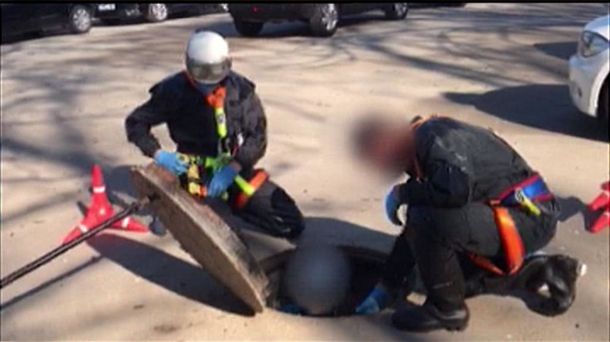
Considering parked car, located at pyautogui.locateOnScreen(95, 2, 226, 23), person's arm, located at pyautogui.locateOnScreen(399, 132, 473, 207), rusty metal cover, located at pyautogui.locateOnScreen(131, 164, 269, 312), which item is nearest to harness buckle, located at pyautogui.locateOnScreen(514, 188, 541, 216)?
person's arm, located at pyautogui.locateOnScreen(399, 132, 473, 207)

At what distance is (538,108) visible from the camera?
815 centimetres

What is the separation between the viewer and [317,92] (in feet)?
29.5

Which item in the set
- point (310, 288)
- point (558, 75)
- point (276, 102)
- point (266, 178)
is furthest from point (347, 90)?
point (310, 288)

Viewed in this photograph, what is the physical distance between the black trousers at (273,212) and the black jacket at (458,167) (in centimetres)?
135

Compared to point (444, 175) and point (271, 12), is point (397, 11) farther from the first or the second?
point (444, 175)

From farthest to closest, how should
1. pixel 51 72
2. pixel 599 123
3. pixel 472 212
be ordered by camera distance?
pixel 51 72 → pixel 599 123 → pixel 472 212

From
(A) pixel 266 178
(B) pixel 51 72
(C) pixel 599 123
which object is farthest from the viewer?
(B) pixel 51 72

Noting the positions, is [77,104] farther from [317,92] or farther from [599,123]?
[599,123]

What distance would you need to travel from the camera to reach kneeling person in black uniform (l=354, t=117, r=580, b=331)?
3.59 metres

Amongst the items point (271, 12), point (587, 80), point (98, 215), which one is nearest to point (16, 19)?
point (271, 12)

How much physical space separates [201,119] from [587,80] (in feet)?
11.5

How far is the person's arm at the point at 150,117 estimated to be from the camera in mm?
4828

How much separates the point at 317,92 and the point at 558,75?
2806mm

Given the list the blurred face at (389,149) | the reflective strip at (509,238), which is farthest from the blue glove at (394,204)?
the reflective strip at (509,238)
